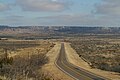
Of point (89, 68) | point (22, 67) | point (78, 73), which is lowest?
point (89, 68)

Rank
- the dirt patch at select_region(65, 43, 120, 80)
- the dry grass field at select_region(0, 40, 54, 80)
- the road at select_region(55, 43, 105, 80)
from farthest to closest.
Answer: the dirt patch at select_region(65, 43, 120, 80) < the road at select_region(55, 43, 105, 80) < the dry grass field at select_region(0, 40, 54, 80)

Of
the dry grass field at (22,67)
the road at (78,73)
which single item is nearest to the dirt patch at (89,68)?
the road at (78,73)

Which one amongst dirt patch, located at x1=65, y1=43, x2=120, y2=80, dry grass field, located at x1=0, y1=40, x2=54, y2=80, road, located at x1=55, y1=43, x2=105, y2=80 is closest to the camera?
dry grass field, located at x1=0, y1=40, x2=54, y2=80

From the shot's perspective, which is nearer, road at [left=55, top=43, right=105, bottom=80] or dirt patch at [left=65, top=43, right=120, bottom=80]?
road at [left=55, top=43, right=105, bottom=80]

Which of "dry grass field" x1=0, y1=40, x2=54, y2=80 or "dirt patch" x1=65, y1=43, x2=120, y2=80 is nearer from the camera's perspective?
"dry grass field" x1=0, y1=40, x2=54, y2=80

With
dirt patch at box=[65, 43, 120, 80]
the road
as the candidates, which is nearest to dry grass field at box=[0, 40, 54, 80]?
the road

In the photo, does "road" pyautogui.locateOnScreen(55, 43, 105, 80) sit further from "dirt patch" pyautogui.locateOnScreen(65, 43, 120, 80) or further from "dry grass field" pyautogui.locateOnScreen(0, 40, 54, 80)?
"dry grass field" pyautogui.locateOnScreen(0, 40, 54, 80)

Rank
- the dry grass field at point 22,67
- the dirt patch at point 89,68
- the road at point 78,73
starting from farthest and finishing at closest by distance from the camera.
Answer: the dirt patch at point 89,68 → the road at point 78,73 → the dry grass field at point 22,67

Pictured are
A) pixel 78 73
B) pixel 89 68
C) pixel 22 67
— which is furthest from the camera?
pixel 89 68

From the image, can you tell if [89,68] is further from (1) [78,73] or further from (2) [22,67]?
(2) [22,67]

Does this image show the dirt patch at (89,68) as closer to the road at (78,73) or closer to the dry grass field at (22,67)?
the road at (78,73)

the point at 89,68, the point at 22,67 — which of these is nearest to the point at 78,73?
the point at 89,68

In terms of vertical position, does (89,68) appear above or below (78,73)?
below
